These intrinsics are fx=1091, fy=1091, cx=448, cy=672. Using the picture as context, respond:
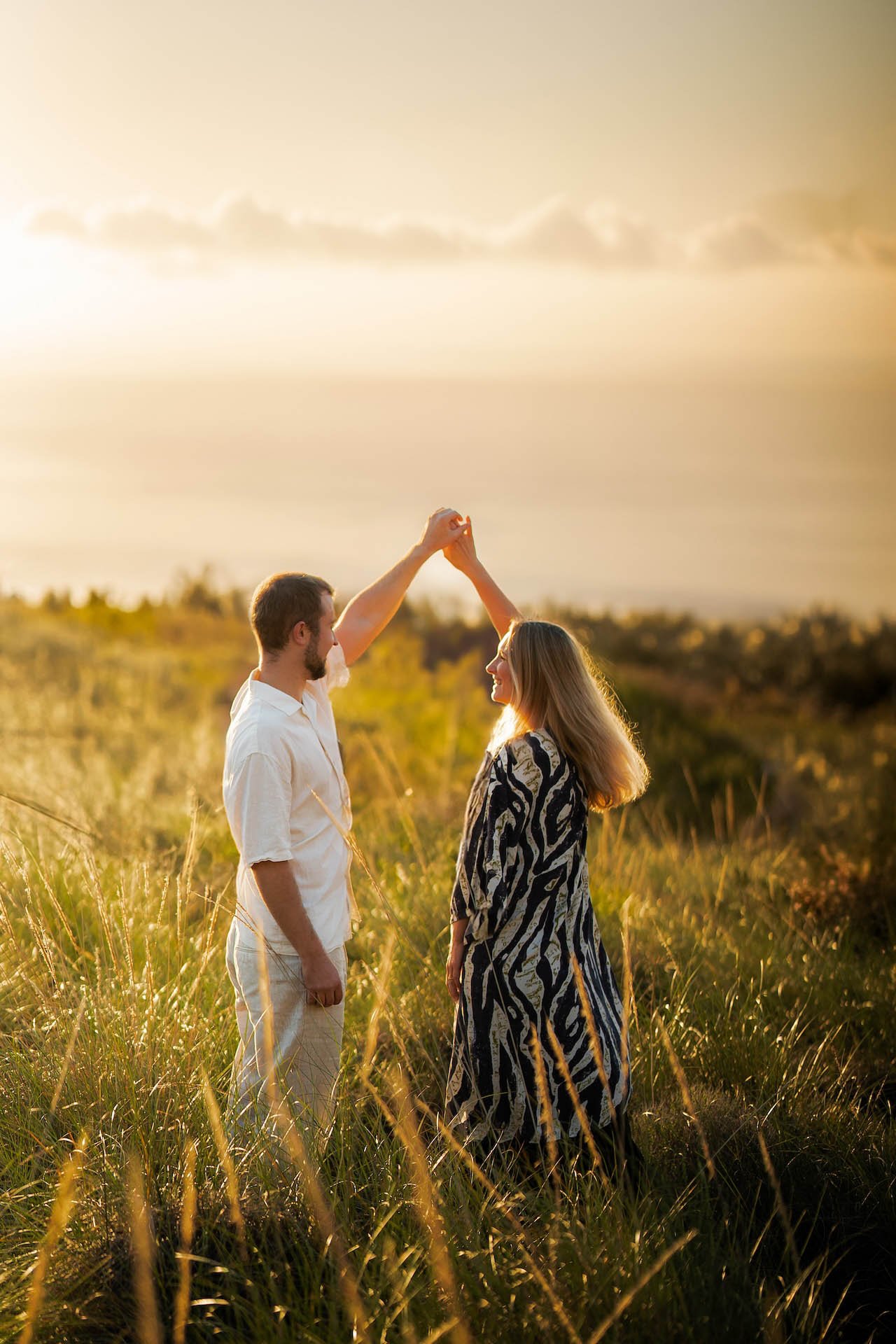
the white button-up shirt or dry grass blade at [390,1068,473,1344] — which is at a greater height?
the white button-up shirt

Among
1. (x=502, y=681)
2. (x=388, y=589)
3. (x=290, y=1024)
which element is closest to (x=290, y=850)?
(x=290, y=1024)

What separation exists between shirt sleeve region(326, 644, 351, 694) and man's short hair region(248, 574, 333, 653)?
0.38 m

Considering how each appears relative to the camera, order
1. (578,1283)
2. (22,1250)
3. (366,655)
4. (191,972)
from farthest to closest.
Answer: (366,655)
(191,972)
(22,1250)
(578,1283)

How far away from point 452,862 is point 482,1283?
2.95 metres

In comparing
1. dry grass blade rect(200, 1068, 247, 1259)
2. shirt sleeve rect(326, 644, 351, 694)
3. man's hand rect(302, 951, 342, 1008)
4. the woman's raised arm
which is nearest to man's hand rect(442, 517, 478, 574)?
the woman's raised arm

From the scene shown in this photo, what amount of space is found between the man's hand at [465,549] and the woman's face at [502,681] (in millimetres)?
776

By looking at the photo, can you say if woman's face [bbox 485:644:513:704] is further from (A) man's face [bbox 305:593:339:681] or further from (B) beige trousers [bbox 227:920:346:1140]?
(B) beige trousers [bbox 227:920:346:1140]

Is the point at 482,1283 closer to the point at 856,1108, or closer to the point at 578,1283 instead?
the point at 578,1283

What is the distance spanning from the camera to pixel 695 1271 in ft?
8.26

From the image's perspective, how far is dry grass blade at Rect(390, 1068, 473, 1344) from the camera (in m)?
2.21

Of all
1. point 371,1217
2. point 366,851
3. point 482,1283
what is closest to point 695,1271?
point 482,1283

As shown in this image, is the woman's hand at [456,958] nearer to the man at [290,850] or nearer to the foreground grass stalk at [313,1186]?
the man at [290,850]

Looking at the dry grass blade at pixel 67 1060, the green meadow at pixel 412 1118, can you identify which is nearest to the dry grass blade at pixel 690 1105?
the green meadow at pixel 412 1118

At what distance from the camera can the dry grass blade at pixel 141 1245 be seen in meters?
2.26
